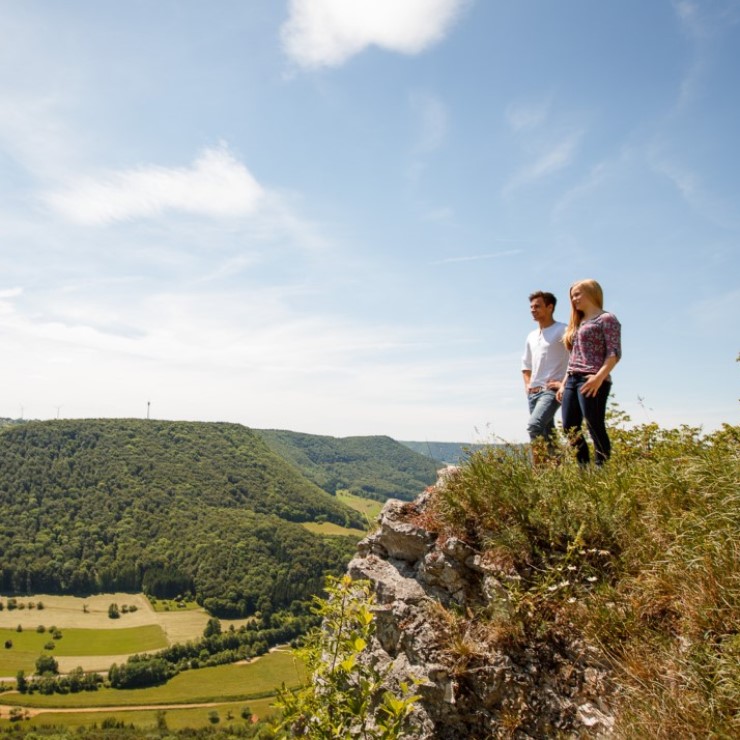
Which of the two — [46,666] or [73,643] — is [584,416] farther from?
[73,643]

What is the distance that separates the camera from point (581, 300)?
5.58 metres

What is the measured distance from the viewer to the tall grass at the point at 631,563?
A: 2479mm

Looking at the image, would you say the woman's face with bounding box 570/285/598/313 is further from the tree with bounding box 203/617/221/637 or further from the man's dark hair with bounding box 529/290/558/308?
the tree with bounding box 203/617/221/637

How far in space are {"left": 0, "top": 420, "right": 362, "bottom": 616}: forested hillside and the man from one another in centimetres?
11634

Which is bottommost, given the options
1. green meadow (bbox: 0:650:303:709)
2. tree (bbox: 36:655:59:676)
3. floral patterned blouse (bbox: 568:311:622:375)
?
green meadow (bbox: 0:650:303:709)

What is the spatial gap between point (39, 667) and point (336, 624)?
332 ft

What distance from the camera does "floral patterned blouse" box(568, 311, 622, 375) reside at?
5242 millimetres

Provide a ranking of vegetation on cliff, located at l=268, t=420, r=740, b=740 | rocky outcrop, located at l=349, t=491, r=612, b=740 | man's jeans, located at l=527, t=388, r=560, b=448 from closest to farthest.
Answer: vegetation on cliff, located at l=268, t=420, r=740, b=740, rocky outcrop, located at l=349, t=491, r=612, b=740, man's jeans, located at l=527, t=388, r=560, b=448

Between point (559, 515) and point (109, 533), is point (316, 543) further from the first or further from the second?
point (559, 515)

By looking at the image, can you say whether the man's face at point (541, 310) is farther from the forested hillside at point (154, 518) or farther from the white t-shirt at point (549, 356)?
the forested hillside at point (154, 518)

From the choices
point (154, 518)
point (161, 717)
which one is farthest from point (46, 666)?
point (154, 518)

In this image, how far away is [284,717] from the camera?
2936mm

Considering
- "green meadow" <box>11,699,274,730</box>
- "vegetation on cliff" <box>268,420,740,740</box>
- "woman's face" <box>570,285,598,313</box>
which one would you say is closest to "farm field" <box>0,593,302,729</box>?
"green meadow" <box>11,699,274,730</box>

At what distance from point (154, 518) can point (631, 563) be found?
6571 inches
